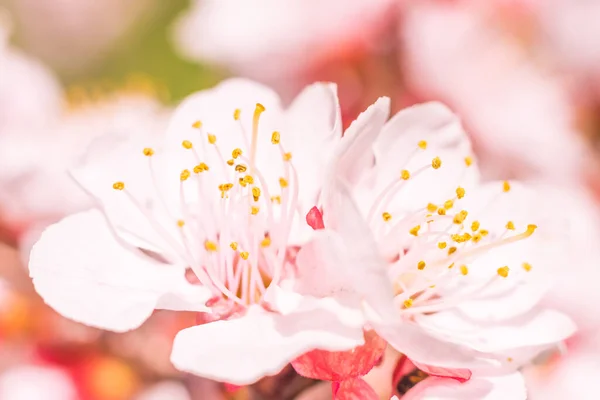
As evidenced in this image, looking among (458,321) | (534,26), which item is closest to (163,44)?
(534,26)

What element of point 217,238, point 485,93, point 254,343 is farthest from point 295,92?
point 254,343

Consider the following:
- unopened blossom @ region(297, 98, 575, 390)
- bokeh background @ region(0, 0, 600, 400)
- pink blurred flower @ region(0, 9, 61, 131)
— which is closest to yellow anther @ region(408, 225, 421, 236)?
unopened blossom @ region(297, 98, 575, 390)

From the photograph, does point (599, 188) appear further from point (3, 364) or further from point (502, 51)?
point (3, 364)

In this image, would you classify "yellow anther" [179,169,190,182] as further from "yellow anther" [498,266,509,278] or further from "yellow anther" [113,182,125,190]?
"yellow anther" [498,266,509,278]

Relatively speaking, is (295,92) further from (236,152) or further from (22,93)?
(236,152)

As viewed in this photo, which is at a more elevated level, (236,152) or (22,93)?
(236,152)

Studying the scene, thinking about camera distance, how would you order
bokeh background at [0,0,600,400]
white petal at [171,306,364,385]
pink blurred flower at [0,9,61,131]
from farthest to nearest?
pink blurred flower at [0,9,61,131] < bokeh background at [0,0,600,400] < white petal at [171,306,364,385]
